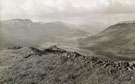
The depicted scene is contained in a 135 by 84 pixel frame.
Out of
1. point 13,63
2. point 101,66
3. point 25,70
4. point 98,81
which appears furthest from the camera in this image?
point 13,63

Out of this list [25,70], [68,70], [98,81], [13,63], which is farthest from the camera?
[13,63]

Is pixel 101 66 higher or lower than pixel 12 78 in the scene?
higher

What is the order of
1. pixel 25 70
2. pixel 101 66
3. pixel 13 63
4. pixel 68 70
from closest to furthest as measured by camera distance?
pixel 101 66 → pixel 68 70 → pixel 25 70 → pixel 13 63

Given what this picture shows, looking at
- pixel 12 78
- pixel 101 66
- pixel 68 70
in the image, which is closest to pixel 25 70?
pixel 12 78

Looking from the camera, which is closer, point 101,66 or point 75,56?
point 101,66

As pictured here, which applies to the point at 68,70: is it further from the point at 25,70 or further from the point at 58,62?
the point at 25,70

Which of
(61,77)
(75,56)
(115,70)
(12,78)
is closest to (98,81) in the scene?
(115,70)

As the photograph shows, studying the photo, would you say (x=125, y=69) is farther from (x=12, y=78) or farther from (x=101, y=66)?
(x=12, y=78)
